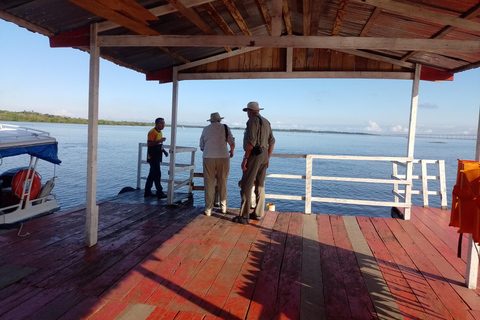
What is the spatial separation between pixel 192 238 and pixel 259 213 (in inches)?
54.2

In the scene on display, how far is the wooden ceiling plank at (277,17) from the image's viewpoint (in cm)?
341

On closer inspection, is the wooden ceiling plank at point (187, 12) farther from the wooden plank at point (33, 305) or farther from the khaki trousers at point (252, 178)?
the wooden plank at point (33, 305)

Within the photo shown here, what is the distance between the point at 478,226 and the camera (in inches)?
92.7

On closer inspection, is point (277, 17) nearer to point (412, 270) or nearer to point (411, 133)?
point (412, 270)

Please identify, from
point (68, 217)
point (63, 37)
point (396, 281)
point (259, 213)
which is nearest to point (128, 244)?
point (68, 217)

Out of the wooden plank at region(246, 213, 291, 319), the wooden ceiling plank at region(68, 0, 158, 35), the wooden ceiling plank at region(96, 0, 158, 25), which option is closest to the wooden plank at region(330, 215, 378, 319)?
the wooden plank at region(246, 213, 291, 319)

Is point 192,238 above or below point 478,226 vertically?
below

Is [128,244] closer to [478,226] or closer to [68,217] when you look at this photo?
[68,217]

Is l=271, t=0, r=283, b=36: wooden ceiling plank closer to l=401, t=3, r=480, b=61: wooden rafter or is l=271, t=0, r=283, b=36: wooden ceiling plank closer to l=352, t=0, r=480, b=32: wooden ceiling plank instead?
l=352, t=0, r=480, b=32: wooden ceiling plank

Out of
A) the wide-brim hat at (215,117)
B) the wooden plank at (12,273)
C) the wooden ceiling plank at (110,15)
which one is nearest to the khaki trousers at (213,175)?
the wide-brim hat at (215,117)

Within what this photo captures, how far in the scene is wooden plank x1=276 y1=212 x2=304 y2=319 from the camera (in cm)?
247

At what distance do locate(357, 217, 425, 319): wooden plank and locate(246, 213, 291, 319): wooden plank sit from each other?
39.9 inches

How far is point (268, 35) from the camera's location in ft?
13.7

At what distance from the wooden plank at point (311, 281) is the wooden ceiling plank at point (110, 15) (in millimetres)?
2978
